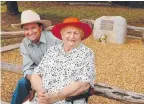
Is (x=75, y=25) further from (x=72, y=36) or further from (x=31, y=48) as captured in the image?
(x=31, y=48)

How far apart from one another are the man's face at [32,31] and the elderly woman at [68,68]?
13.8 inches

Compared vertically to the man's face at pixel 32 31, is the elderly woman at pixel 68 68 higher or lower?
lower

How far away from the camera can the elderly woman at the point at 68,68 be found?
9.63ft

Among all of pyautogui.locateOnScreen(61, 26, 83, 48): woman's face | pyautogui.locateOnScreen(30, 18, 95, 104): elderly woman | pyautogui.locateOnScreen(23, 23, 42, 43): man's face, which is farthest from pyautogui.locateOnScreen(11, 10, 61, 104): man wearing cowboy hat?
pyautogui.locateOnScreen(61, 26, 83, 48): woman's face

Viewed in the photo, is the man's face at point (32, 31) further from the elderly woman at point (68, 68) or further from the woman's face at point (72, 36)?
the woman's face at point (72, 36)

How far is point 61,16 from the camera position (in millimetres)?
14414

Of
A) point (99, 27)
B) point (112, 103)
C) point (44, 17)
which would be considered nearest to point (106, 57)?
point (99, 27)

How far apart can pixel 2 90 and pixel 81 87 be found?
2.90 meters

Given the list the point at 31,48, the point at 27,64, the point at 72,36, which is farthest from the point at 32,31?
the point at 72,36

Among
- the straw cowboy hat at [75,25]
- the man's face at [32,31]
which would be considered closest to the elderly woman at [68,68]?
the straw cowboy hat at [75,25]

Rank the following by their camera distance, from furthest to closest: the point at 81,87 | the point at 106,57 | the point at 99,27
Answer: the point at 99,27 → the point at 106,57 → the point at 81,87

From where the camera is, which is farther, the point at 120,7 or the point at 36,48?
the point at 120,7

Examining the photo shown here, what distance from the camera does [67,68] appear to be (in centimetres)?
303

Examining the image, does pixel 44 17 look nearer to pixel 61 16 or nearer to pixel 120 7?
pixel 61 16
